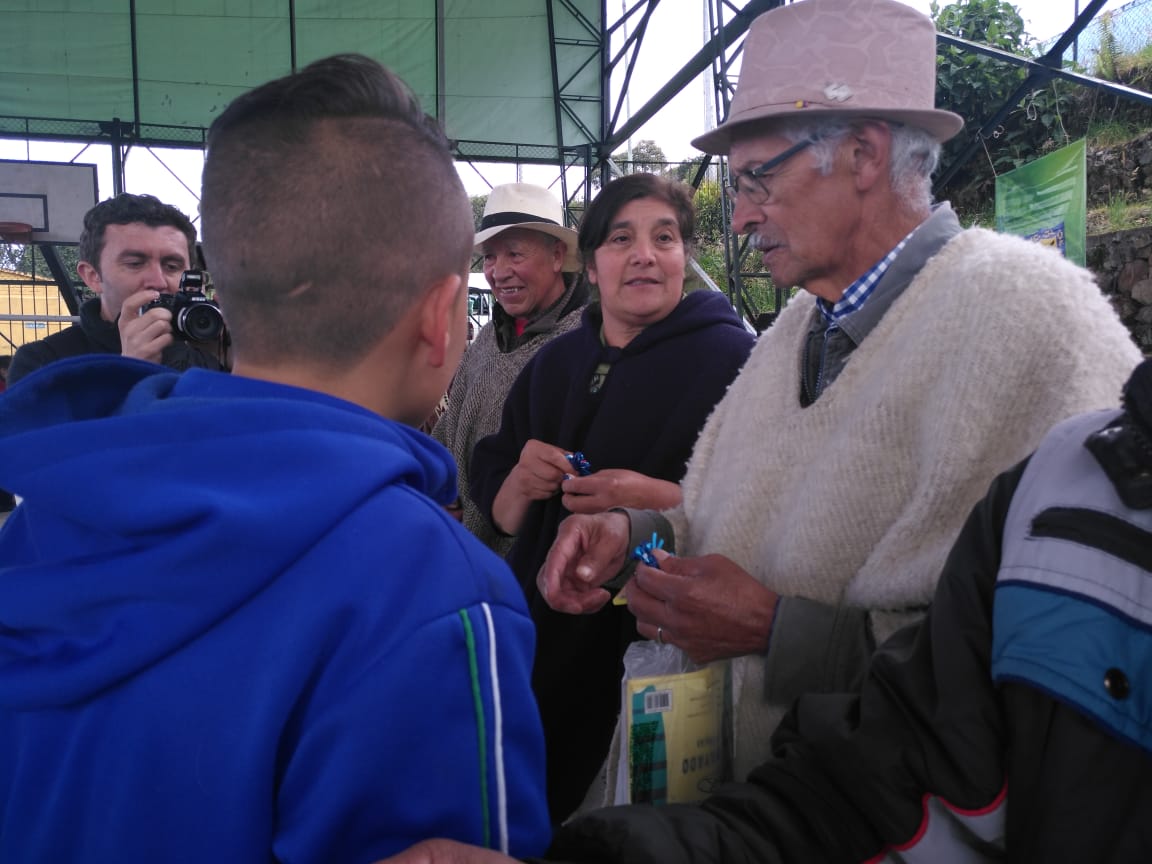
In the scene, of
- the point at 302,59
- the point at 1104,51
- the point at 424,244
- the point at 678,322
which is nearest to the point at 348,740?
the point at 424,244

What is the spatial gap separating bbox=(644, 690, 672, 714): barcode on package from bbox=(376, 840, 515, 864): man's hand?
0.43 m

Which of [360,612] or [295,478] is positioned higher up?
[295,478]

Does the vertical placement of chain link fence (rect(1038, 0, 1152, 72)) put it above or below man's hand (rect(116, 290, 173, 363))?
above

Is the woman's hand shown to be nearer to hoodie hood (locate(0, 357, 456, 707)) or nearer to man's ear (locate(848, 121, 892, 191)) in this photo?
man's ear (locate(848, 121, 892, 191))

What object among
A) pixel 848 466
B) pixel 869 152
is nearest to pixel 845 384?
pixel 848 466

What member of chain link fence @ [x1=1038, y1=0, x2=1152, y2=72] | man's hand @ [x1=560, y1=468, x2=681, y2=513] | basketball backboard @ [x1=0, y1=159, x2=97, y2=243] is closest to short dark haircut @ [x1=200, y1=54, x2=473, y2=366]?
man's hand @ [x1=560, y1=468, x2=681, y2=513]

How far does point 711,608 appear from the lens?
1.36m

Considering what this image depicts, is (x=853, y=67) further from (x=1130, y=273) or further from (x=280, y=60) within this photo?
(x=280, y=60)

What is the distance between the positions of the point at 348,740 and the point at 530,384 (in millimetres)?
1961

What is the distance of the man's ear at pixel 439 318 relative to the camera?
3.28 feet

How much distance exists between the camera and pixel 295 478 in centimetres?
76

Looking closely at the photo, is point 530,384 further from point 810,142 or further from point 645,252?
point 810,142

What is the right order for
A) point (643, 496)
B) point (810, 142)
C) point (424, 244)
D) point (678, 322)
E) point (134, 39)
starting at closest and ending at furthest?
1. point (424, 244)
2. point (810, 142)
3. point (643, 496)
4. point (678, 322)
5. point (134, 39)

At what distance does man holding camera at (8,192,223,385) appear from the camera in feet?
8.57
